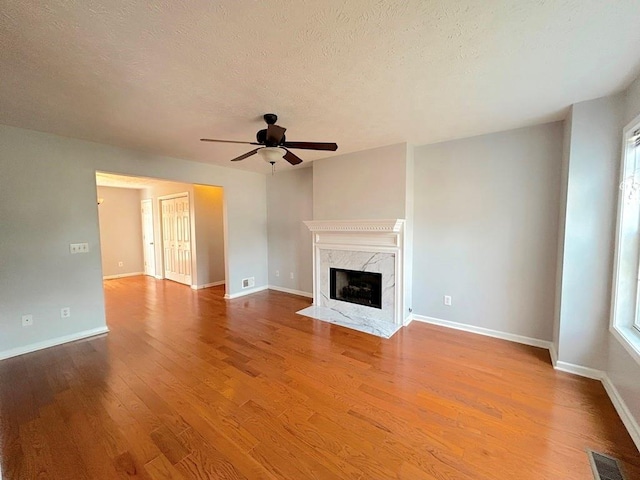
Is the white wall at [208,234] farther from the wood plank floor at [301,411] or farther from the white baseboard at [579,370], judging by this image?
the white baseboard at [579,370]

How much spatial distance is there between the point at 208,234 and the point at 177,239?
3.15ft

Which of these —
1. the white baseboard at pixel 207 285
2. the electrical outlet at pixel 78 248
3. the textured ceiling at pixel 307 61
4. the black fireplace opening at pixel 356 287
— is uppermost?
the textured ceiling at pixel 307 61

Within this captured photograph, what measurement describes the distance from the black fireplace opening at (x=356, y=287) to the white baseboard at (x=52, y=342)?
3.22 metres

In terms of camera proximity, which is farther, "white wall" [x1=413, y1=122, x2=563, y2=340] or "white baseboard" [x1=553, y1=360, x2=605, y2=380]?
"white wall" [x1=413, y1=122, x2=563, y2=340]

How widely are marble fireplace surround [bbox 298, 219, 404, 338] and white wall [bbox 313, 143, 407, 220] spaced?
22cm

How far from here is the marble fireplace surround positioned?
11.5ft

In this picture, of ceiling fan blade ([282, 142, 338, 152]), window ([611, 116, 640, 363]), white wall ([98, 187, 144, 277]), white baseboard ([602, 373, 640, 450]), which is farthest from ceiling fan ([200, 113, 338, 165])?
white wall ([98, 187, 144, 277])

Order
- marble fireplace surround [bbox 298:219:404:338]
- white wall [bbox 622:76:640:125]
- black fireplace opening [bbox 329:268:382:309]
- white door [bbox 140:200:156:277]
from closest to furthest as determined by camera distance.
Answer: white wall [bbox 622:76:640:125]
marble fireplace surround [bbox 298:219:404:338]
black fireplace opening [bbox 329:268:382:309]
white door [bbox 140:200:156:277]

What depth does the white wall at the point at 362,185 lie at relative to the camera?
3504 millimetres

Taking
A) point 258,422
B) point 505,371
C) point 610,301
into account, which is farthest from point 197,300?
point 610,301

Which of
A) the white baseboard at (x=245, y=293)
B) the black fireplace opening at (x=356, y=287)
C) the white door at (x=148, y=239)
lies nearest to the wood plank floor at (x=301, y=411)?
the black fireplace opening at (x=356, y=287)

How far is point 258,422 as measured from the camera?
6.08 ft

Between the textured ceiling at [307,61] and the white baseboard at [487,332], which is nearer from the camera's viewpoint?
the textured ceiling at [307,61]

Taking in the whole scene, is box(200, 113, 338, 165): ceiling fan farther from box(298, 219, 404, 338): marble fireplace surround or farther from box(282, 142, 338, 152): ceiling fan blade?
box(298, 219, 404, 338): marble fireplace surround
